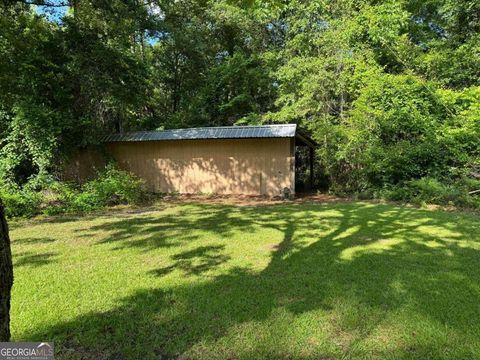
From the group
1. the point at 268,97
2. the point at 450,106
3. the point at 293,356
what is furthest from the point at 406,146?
the point at 293,356

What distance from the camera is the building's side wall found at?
38.3 ft

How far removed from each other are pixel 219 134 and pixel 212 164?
118 cm

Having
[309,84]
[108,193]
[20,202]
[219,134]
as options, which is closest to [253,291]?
[20,202]

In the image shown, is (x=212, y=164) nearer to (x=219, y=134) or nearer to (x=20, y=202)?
(x=219, y=134)

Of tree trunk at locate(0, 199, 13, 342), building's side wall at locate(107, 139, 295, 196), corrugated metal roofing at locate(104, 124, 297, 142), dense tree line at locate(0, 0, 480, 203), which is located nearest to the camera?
tree trunk at locate(0, 199, 13, 342)

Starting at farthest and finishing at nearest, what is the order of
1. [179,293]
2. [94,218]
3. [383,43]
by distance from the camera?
[383,43] → [94,218] → [179,293]

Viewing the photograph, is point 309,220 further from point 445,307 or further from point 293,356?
point 293,356

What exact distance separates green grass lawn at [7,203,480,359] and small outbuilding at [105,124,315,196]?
203 inches

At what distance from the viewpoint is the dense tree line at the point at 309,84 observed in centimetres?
1028

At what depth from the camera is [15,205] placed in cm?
833

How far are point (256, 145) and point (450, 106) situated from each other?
6.28 m

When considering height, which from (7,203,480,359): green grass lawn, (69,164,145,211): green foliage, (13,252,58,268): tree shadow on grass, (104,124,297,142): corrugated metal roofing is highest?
(104,124,297,142): corrugated metal roofing

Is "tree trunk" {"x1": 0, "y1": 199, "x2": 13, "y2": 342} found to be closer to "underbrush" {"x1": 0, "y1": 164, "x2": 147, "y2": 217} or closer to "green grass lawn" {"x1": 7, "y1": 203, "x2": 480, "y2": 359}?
"green grass lawn" {"x1": 7, "y1": 203, "x2": 480, "y2": 359}

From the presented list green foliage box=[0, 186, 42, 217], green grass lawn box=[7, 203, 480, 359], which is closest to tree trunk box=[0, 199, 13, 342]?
green grass lawn box=[7, 203, 480, 359]
